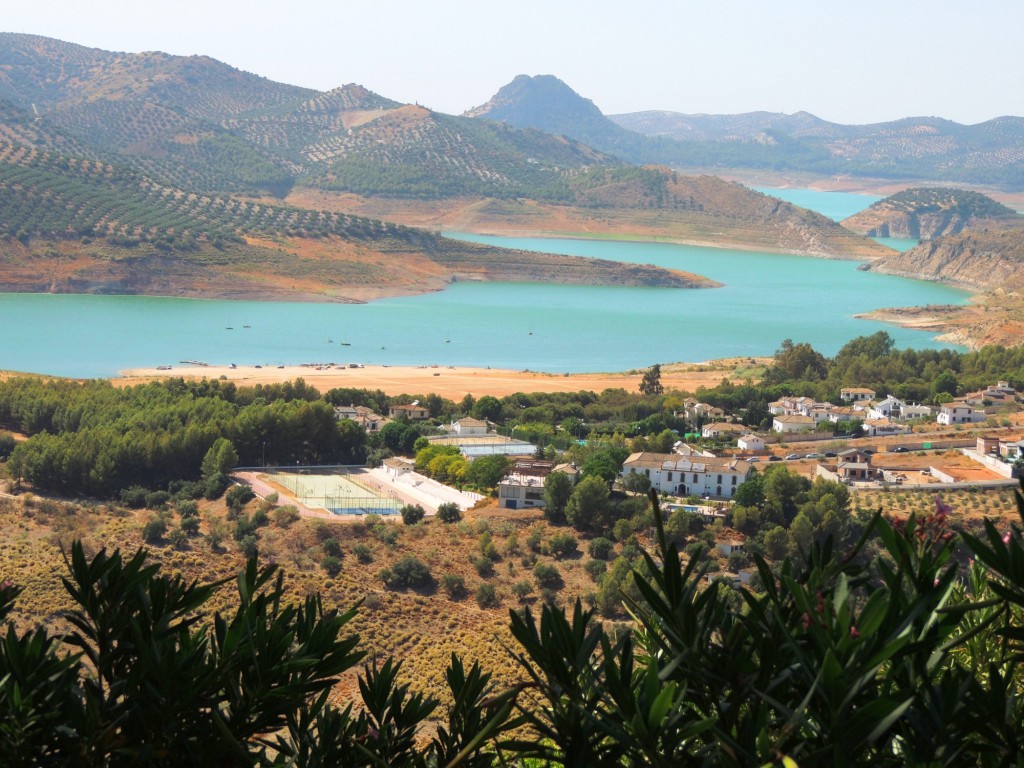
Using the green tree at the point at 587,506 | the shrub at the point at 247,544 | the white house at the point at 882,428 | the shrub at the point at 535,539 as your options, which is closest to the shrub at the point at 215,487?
the shrub at the point at 247,544

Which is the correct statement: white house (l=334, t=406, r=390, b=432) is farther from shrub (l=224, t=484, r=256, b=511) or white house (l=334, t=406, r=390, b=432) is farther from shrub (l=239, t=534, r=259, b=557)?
shrub (l=239, t=534, r=259, b=557)

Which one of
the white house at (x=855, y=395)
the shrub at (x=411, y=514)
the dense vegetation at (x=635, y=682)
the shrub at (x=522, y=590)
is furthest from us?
the white house at (x=855, y=395)

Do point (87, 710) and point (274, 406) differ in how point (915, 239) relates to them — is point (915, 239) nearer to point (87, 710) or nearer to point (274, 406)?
point (274, 406)

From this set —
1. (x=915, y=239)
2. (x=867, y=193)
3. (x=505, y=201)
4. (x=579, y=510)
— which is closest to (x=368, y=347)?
(x=579, y=510)

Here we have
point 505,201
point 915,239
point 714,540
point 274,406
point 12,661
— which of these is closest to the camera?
point 12,661

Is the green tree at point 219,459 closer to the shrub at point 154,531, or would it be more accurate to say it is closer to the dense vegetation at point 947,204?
the shrub at point 154,531

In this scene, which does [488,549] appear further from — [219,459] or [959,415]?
[959,415]
